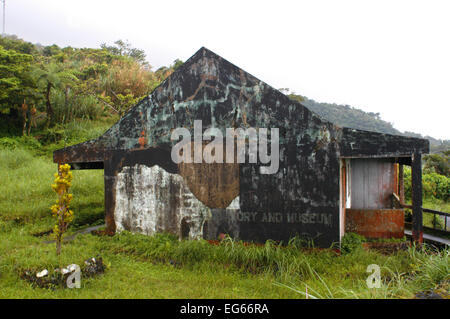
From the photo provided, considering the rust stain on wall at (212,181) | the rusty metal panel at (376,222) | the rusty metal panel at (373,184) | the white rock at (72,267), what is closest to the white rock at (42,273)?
the white rock at (72,267)

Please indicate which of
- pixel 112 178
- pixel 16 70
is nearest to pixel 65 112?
pixel 16 70

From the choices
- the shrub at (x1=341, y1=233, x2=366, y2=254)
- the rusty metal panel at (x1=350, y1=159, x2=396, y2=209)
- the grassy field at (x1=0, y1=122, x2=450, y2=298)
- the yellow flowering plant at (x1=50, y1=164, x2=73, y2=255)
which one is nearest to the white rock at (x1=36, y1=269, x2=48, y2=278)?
the grassy field at (x1=0, y1=122, x2=450, y2=298)

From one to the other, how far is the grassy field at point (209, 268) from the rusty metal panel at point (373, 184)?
292 cm

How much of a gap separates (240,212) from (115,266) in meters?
Result: 2.58

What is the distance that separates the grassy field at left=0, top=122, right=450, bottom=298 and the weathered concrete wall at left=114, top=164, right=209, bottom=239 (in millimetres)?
287

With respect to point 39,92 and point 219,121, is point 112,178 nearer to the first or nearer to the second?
point 219,121

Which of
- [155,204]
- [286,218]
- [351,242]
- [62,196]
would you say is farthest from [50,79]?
[351,242]

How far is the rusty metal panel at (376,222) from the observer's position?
685 cm

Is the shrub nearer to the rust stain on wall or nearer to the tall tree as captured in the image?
the rust stain on wall

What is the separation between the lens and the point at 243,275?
571 cm

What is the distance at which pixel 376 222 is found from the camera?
6.95 metres

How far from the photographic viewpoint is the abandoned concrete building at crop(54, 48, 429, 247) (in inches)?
240

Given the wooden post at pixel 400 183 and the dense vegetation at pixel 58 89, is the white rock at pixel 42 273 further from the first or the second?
the dense vegetation at pixel 58 89

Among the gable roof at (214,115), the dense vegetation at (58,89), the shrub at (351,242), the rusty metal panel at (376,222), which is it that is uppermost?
the dense vegetation at (58,89)
